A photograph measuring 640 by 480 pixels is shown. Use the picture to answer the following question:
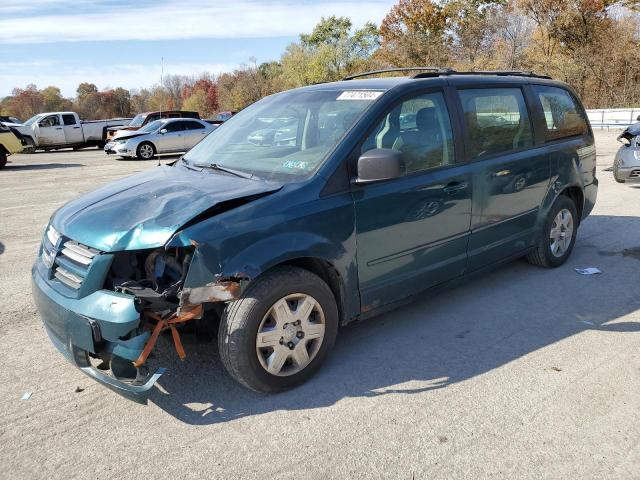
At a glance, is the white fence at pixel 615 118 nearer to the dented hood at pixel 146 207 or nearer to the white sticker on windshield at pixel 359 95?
the white sticker on windshield at pixel 359 95

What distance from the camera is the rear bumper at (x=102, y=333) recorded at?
9.22 feet

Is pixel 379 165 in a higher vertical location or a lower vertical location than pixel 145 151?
higher

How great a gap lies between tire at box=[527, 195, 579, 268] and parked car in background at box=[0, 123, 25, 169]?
1703 cm

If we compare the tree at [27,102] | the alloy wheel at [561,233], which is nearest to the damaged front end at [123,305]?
the alloy wheel at [561,233]

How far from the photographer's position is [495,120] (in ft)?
14.8

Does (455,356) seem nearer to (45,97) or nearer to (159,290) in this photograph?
(159,290)

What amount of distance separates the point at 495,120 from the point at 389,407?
2.61 meters

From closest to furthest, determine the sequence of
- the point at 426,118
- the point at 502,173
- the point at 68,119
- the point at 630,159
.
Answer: the point at 426,118
the point at 502,173
the point at 630,159
the point at 68,119

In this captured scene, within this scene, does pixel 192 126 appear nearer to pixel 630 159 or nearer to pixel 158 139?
pixel 158 139

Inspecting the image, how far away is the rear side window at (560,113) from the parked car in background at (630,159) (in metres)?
3.91

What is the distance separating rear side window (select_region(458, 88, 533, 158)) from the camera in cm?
425

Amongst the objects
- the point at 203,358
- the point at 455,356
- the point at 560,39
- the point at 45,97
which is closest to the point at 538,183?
the point at 455,356

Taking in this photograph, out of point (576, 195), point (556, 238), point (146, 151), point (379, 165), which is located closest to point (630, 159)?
point (576, 195)

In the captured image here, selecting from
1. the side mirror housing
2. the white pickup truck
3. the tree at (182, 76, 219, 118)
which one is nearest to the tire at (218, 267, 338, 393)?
the side mirror housing
